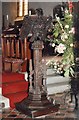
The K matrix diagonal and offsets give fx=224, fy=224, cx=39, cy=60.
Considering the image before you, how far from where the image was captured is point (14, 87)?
7.73ft

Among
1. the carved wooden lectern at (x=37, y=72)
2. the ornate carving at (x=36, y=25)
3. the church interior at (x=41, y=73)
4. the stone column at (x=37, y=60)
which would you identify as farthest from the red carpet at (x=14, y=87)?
the ornate carving at (x=36, y=25)

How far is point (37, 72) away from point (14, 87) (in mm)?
605

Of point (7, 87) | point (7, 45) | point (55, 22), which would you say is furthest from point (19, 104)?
point (7, 45)

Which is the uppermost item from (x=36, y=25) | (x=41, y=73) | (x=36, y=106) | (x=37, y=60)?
(x=36, y=25)

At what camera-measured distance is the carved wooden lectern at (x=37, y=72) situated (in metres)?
→ 1.66

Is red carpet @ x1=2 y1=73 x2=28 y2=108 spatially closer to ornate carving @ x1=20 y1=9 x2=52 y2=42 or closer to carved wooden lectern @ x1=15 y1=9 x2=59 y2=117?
carved wooden lectern @ x1=15 y1=9 x2=59 y2=117

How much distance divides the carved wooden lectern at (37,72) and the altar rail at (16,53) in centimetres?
80

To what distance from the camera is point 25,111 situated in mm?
1888

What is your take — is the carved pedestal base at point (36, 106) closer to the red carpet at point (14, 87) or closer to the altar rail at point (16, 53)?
the red carpet at point (14, 87)

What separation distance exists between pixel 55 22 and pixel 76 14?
102cm

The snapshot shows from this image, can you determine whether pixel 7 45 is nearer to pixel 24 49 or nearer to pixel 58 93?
pixel 24 49

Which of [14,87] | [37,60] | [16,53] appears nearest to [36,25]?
[37,60]

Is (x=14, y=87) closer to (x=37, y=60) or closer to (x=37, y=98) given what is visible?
(x=37, y=98)

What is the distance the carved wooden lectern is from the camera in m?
1.66
